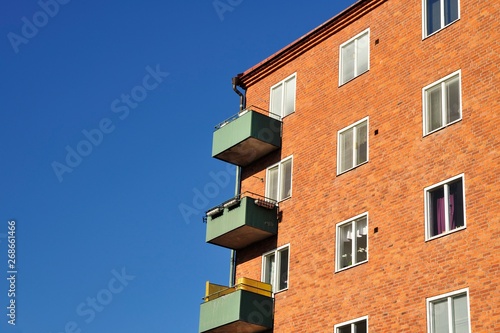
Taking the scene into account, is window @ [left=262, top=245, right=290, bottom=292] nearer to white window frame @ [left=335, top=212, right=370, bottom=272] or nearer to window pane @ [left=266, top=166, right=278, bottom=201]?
window pane @ [left=266, top=166, right=278, bottom=201]

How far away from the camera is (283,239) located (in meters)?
35.3

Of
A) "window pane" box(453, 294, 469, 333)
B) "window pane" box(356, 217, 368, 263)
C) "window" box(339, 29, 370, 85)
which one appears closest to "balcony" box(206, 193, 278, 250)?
"window pane" box(356, 217, 368, 263)

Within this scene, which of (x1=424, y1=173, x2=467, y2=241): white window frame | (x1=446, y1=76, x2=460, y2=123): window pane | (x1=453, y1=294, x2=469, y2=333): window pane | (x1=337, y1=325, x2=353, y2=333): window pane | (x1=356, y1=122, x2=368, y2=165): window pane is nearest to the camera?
(x1=453, y1=294, x2=469, y2=333): window pane

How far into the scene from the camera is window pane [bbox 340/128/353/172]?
33.6 meters

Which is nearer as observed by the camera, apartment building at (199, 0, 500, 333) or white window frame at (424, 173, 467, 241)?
apartment building at (199, 0, 500, 333)

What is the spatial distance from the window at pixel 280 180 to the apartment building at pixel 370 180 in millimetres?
50

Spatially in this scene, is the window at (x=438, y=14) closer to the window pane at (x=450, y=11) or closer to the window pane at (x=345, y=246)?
the window pane at (x=450, y=11)

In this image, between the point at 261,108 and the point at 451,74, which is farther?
the point at 261,108

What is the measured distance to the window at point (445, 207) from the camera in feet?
93.0

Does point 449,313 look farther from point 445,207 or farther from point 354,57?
point 354,57

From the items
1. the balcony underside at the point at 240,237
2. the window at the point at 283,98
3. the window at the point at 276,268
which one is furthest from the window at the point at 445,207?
the window at the point at 283,98

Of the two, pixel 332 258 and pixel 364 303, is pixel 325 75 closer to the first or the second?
pixel 332 258

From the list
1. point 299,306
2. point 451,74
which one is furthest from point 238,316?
point 451,74

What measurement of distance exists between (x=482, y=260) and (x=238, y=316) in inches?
404
